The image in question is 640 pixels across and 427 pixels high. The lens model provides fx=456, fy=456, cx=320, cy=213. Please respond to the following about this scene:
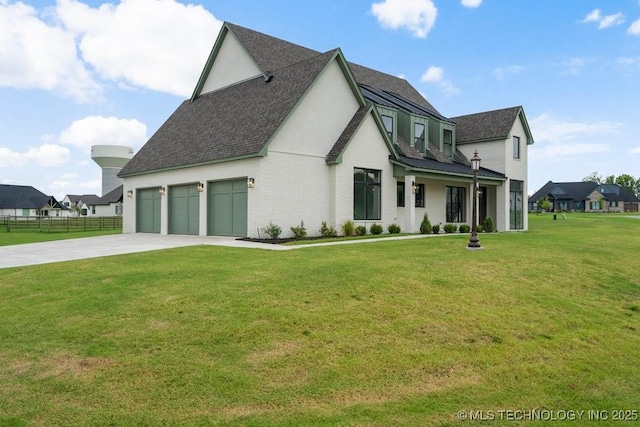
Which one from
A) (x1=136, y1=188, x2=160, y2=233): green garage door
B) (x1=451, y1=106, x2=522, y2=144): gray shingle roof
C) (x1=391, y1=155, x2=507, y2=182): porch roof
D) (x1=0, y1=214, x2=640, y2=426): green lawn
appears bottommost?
(x1=0, y1=214, x2=640, y2=426): green lawn

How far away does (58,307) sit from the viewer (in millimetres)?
8148

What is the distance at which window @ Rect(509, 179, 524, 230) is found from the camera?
29.5 metres

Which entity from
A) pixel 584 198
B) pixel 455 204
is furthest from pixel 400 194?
pixel 584 198

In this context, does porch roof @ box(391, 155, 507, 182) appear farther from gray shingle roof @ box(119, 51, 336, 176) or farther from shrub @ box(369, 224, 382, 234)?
gray shingle roof @ box(119, 51, 336, 176)

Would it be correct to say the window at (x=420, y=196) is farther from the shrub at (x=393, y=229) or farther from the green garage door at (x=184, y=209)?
the green garage door at (x=184, y=209)

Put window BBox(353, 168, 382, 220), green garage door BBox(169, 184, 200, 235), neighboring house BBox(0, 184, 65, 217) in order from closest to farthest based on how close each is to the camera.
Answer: window BBox(353, 168, 382, 220) → green garage door BBox(169, 184, 200, 235) → neighboring house BBox(0, 184, 65, 217)

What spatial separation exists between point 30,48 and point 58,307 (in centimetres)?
1527

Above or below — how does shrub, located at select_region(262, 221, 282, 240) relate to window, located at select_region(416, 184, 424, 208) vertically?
below

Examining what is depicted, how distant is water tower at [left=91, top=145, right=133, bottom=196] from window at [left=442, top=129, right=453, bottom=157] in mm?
59217

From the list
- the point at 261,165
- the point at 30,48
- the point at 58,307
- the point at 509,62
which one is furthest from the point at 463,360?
the point at 30,48

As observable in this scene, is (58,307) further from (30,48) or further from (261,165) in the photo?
(30,48)

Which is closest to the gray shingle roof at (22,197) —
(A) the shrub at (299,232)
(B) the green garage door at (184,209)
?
(B) the green garage door at (184,209)

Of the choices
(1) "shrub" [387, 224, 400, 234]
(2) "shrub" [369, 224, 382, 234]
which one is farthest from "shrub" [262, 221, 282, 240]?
(1) "shrub" [387, 224, 400, 234]

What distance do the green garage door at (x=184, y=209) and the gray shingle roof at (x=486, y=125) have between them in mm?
17616
